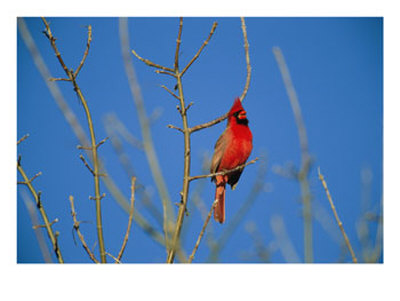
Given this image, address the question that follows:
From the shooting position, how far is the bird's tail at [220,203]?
3.28 m

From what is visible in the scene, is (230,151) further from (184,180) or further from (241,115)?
(184,180)

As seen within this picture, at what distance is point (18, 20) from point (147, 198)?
1.30m

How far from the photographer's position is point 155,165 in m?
1.90

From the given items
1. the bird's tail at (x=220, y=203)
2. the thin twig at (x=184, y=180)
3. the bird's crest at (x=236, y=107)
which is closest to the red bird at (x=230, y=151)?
the bird's tail at (x=220, y=203)

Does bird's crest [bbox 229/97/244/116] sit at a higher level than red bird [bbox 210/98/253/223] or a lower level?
higher

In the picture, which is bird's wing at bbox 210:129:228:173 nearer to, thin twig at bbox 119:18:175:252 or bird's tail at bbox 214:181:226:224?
bird's tail at bbox 214:181:226:224

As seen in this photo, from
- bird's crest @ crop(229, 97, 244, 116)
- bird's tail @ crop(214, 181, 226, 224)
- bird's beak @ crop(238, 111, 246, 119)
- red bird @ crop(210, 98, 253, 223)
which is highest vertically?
bird's crest @ crop(229, 97, 244, 116)

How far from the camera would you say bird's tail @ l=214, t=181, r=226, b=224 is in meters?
3.28

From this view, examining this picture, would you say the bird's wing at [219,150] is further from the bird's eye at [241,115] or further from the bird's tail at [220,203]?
the bird's eye at [241,115]

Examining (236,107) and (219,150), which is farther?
(219,150)

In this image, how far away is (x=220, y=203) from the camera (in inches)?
131

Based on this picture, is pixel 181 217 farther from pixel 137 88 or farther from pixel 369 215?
pixel 369 215

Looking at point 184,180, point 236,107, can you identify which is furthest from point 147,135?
point 236,107

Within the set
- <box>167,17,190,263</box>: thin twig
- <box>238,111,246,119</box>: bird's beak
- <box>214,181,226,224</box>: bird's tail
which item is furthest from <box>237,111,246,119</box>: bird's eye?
<box>167,17,190,263</box>: thin twig
